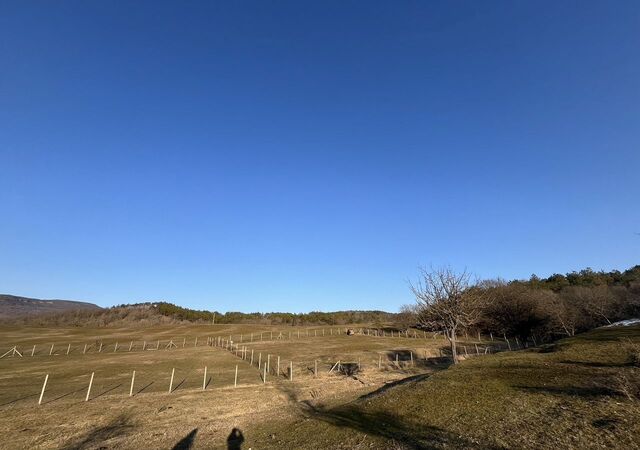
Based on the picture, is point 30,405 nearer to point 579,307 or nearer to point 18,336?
point 579,307

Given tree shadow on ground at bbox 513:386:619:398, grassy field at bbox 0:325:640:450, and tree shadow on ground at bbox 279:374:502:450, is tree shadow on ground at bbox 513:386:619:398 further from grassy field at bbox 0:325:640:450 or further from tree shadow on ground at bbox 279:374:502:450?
tree shadow on ground at bbox 279:374:502:450

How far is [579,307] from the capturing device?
214 feet

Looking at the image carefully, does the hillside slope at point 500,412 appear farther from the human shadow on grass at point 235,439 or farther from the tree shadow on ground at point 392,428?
the human shadow on grass at point 235,439

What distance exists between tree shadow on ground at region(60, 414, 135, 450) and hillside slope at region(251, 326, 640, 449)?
8.19 m

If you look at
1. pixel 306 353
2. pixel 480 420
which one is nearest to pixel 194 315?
pixel 306 353

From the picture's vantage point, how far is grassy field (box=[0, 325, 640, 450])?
45.0ft

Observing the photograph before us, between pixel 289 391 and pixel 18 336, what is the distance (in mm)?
110338

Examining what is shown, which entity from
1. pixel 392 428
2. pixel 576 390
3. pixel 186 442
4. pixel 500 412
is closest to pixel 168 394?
pixel 186 442

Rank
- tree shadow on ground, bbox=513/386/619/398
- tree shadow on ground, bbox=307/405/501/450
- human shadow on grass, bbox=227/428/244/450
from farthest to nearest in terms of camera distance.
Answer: human shadow on grass, bbox=227/428/244/450, tree shadow on ground, bbox=513/386/619/398, tree shadow on ground, bbox=307/405/501/450

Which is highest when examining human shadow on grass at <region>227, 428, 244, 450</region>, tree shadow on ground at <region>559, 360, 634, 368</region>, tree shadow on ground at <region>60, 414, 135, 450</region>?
tree shadow on ground at <region>559, 360, 634, 368</region>

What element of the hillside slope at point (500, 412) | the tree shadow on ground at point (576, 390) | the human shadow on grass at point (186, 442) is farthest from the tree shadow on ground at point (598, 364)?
the human shadow on grass at point (186, 442)

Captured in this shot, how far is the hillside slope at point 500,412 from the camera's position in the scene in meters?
12.8

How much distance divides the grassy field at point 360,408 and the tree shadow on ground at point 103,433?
0.26ft

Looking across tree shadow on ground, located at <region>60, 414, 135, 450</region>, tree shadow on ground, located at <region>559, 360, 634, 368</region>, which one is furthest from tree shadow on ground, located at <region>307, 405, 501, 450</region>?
tree shadow on ground, located at <region>559, 360, 634, 368</region>
